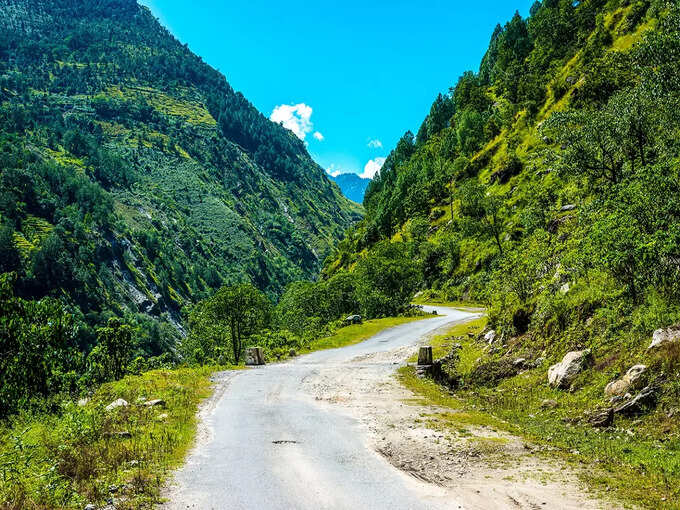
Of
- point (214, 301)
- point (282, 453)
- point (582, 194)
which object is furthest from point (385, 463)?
point (214, 301)

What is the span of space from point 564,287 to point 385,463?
14.4m

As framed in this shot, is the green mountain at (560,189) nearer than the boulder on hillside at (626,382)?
No

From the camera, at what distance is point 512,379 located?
64.0 ft

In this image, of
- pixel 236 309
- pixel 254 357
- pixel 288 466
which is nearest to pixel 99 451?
pixel 288 466

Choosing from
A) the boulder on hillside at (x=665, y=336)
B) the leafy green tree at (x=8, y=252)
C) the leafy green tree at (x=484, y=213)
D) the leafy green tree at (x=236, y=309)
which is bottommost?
the boulder on hillside at (x=665, y=336)

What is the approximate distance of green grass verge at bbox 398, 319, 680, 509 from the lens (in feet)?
30.1

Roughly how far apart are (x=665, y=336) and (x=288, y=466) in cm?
1209

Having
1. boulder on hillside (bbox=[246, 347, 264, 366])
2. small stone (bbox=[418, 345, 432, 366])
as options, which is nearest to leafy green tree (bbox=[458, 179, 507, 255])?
boulder on hillside (bbox=[246, 347, 264, 366])

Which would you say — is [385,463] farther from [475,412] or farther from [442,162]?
[442,162]

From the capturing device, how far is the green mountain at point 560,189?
16078 millimetres

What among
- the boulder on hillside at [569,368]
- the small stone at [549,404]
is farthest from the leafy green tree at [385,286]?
the small stone at [549,404]

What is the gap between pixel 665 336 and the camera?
13.6m

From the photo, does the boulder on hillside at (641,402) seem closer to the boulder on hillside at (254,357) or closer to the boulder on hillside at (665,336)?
the boulder on hillside at (665,336)

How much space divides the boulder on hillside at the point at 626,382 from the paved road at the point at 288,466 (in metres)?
7.79
